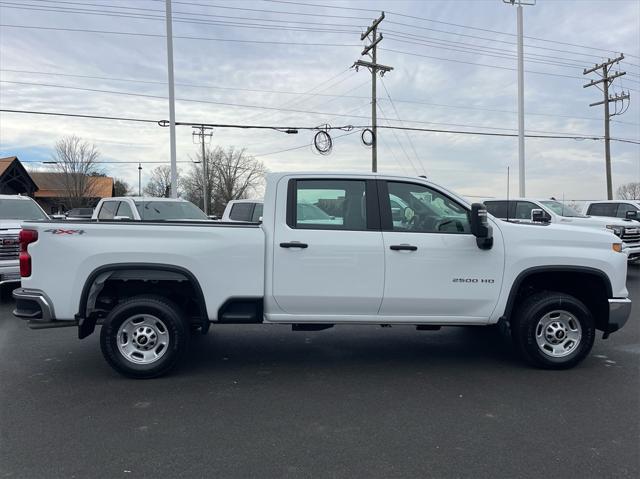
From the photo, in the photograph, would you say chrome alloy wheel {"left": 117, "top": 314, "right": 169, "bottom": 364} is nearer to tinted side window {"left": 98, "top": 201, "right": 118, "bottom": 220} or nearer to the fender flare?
the fender flare

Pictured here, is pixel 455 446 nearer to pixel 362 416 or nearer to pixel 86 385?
pixel 362 416

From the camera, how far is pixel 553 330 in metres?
5.14

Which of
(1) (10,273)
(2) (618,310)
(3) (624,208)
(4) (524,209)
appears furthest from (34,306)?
(3) (624,208)

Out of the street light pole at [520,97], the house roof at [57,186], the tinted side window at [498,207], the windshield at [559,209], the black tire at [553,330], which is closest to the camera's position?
the black tire at [553,330]

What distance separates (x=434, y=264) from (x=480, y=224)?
580 millimetres

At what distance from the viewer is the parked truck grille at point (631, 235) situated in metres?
12.3

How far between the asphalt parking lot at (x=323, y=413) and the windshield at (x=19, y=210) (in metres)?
5.42

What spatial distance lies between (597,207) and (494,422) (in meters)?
12.8

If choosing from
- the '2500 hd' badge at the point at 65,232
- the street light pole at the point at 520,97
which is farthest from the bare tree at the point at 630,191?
the '2500 hd' badge at the point at 65,232

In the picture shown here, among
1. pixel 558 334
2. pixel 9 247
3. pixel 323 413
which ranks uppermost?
pixel 9 247

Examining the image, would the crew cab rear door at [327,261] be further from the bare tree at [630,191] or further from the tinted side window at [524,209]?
the bare tree at [630,191]

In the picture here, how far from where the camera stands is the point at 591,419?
4.00 meters

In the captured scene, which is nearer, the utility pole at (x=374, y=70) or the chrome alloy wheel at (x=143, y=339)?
the chrome alloy wheel at (x=143, y=339)

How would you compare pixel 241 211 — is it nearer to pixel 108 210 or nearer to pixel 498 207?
pixel 108 210
